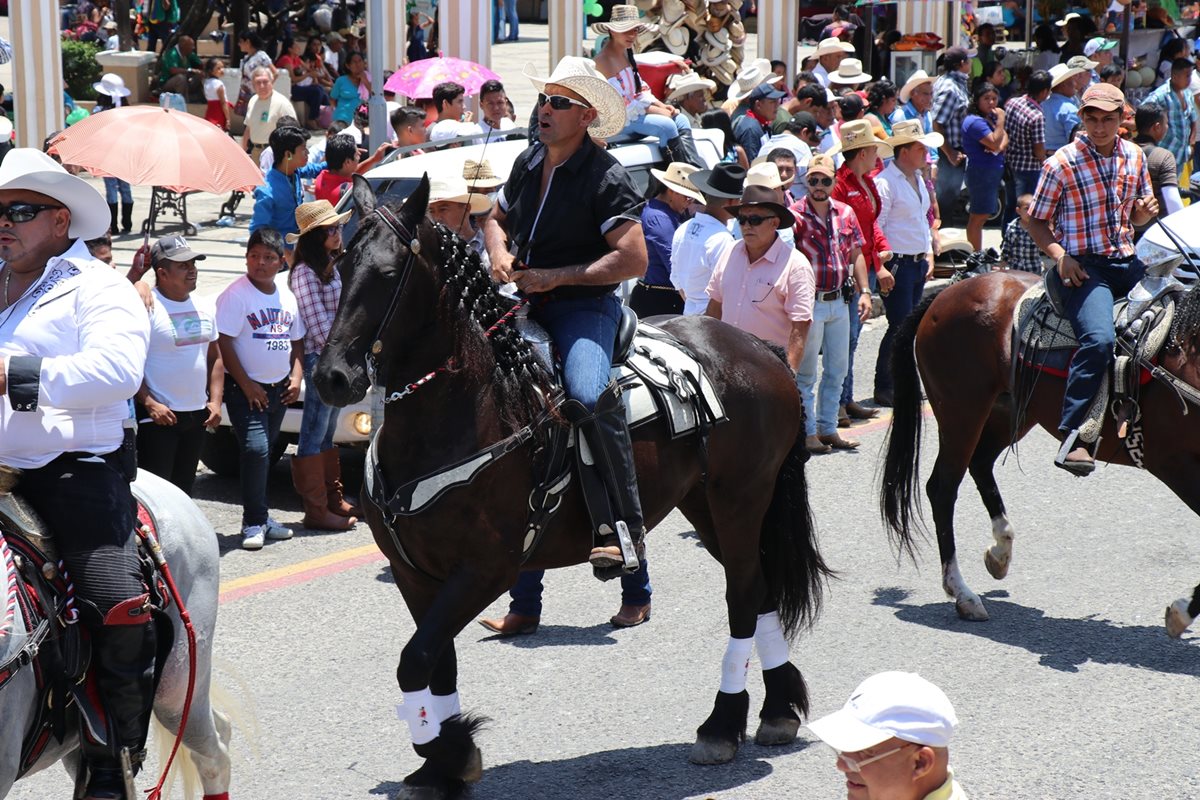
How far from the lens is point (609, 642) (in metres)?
7.39

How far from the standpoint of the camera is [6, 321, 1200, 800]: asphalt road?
19.5 feet

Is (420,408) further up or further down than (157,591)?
further up

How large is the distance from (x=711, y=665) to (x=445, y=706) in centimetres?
177

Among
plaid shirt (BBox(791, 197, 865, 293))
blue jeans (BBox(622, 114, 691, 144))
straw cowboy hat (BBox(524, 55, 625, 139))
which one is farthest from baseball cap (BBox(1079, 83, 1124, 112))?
blue jeans (BBox(622, 114, 691, 144))

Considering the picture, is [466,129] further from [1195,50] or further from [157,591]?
[1195,50]

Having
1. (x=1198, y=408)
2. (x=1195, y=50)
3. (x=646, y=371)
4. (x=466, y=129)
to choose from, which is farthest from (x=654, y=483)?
(x=1195, y=50)

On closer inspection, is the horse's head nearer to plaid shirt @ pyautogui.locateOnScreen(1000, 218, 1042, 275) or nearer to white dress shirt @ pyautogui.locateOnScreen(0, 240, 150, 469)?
white dress shirt @ pyautogui.locateOnScreen(0, 240, 150, 469)

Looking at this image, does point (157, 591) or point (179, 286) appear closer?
point (157, 591)

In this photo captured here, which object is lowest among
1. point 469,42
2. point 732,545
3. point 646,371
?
point 732,545

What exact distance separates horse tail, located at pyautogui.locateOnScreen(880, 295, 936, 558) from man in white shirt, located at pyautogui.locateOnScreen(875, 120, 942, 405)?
3858mm

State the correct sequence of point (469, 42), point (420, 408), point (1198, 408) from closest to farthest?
point (420, 408)
point (1198, 408)
point (469, 42)

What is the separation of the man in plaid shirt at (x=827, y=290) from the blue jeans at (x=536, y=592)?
336 centimetres

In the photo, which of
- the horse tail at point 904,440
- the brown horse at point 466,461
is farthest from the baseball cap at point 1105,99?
the brown horse at point 466,461

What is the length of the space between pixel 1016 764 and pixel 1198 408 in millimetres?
2235
